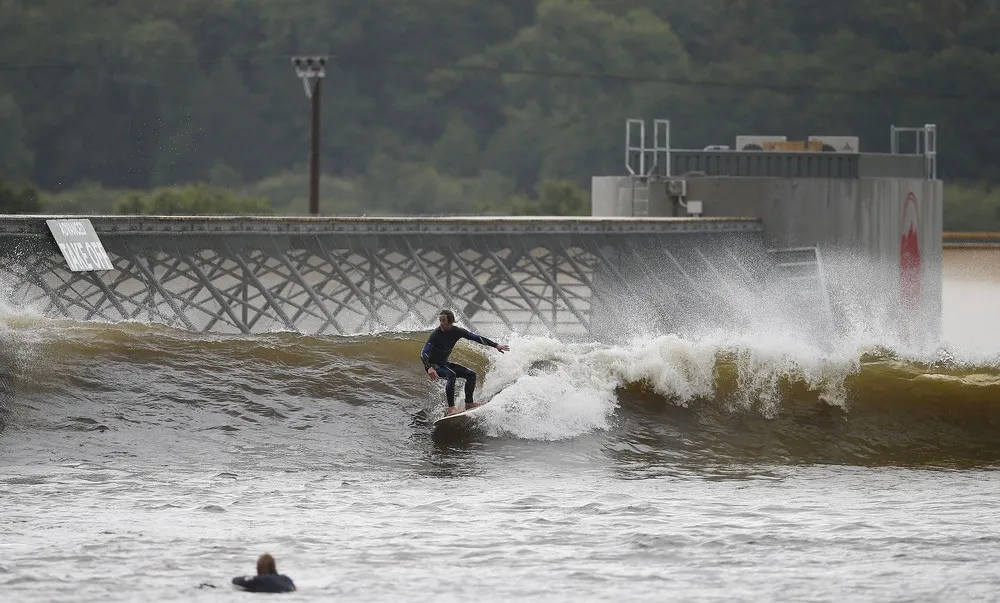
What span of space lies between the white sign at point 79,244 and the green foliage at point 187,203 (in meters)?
49.2

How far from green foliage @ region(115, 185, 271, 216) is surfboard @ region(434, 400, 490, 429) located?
60924 mm

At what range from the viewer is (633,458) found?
21.0 m

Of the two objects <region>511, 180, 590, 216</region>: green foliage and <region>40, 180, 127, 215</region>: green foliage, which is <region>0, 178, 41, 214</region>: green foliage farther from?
<region>511, 180, 590, 216</region>: green foliage

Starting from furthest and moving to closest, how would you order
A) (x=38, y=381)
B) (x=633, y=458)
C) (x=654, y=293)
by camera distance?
1. (x=654, y=293)
2. (x=38, y=381)
3. (x=633, y=458)

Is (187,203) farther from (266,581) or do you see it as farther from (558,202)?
(266,581)

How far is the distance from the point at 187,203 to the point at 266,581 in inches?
2952

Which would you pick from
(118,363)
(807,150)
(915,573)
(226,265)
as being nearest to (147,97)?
(226,265)

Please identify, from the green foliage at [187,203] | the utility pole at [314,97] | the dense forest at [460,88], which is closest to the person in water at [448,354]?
the utility pole at [314,97]

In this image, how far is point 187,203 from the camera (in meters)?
86.8

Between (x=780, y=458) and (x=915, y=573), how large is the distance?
6716mm

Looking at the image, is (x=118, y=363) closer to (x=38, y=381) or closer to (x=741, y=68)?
(x=38, y=381)

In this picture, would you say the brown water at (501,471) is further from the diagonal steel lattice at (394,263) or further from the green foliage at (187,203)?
the green foliage at (187,203)

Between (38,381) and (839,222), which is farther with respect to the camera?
(839,222)

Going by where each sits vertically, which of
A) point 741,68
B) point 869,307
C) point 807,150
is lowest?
point 869,307
